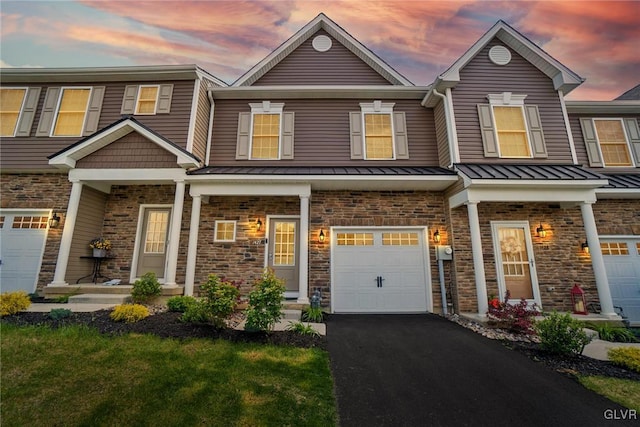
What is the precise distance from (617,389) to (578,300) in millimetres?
4519

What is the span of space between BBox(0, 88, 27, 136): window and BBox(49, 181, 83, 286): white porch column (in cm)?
370

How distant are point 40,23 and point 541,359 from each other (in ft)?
50.4

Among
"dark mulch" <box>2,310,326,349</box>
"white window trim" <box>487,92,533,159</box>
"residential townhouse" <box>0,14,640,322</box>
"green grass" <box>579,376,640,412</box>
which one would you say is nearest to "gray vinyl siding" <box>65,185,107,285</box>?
"residential townhouse" <box>0,14,640,322</box>

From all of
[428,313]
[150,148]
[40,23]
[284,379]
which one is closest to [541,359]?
[428,313]

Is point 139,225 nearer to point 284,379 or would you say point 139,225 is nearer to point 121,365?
point 121,365

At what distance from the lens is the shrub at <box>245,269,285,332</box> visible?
458 cm

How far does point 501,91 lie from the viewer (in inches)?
322

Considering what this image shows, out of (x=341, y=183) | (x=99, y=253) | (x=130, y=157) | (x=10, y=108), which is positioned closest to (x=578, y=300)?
(x=341, y=183)

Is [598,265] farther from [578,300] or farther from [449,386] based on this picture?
[449,386]

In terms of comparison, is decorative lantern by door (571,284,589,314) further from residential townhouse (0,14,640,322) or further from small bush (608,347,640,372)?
small bush (608,347,640,372)

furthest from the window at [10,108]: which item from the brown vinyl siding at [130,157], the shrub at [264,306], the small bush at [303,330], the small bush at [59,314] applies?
the small bush at [303,330]

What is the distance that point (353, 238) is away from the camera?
25.6ft

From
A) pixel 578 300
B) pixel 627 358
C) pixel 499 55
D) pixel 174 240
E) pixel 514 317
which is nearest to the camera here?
pixel 627 358

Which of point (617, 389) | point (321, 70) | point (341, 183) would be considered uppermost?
point (321, 70)
